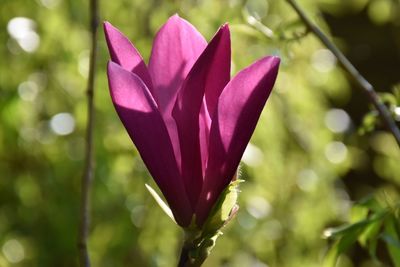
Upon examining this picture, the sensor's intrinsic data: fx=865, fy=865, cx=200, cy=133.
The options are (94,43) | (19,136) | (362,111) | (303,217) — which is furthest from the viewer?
(362,111)

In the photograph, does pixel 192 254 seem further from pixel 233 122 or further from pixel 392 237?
pixel 392 237

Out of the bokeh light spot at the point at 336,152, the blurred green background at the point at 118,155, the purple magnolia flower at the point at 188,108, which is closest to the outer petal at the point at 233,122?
the purple magnolia flower at the point at 188,108

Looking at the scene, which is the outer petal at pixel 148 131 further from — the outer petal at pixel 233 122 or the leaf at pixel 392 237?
the leaf at pixel 392 237

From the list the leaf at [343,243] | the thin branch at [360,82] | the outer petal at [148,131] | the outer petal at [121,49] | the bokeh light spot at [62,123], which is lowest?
the bokeh light spot at [62,123]

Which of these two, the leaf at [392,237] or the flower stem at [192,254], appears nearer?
the flower stem at [192,254]

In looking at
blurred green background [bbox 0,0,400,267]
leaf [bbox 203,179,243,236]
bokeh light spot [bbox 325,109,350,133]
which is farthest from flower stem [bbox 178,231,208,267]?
bokeh light spot [bbox 325,109,350,133]

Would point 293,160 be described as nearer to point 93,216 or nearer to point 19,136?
point 93,216

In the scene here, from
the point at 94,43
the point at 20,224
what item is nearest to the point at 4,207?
the point at 20,224

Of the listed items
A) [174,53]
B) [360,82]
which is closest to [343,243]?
[360,82]
